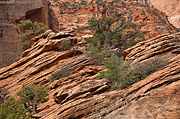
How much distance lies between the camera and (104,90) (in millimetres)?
7805

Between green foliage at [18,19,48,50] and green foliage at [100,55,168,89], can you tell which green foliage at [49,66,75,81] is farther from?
green foliage at [18,19,48,50]

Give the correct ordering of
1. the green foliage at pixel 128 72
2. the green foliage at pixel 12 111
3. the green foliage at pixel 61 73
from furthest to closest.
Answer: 1. the green foliage at pixel 61 73
2. the green foliage at pixel 12 111
3. the green foliage at pixel 128 72

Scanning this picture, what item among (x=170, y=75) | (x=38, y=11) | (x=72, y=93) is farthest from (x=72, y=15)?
(x=170, y=75)

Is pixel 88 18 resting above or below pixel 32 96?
above

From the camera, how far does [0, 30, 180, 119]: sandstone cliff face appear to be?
15.0ft

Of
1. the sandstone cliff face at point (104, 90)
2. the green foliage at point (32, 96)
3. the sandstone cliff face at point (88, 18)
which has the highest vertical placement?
the sandstone cliff face at point (88, 18)

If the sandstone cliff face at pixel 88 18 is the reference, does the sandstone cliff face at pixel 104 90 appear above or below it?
below

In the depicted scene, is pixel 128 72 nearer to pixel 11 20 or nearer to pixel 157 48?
pixel 157 48

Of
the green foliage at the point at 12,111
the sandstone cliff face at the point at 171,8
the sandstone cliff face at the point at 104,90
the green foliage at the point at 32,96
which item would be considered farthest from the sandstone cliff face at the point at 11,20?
the sandstone cliff face at the point at 171,8

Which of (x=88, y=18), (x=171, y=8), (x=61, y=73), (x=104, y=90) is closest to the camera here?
(x=104, y=90)

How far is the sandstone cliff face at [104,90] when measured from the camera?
15.0 ft

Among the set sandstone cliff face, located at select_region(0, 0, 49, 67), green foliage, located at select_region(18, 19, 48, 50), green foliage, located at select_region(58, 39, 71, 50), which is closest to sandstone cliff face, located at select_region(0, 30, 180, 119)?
green foliage, located at select_region(58, 39, 71, 50)

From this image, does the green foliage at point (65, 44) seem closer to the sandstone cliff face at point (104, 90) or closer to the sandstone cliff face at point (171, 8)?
the sandstone cliff face at point (104, 90)

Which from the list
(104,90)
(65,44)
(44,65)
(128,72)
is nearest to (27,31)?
(65,44)
